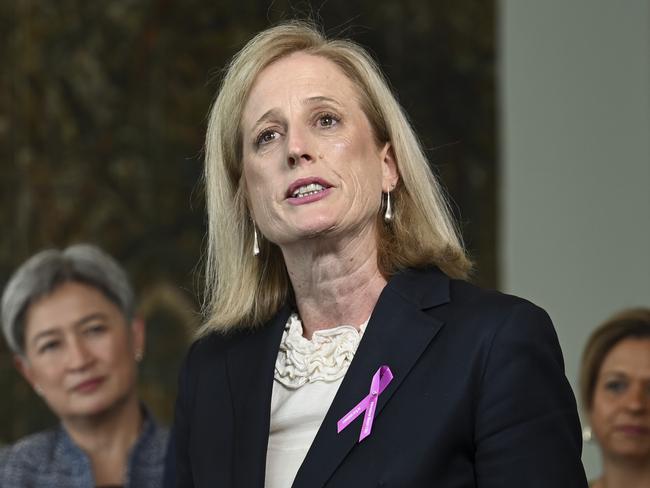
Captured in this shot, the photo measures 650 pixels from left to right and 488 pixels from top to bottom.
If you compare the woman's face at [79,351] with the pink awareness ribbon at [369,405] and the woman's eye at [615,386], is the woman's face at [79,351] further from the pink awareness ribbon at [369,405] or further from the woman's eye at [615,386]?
the pink awareness ribbon at [369,405]

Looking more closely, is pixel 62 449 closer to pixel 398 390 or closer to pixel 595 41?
pixel 398 390

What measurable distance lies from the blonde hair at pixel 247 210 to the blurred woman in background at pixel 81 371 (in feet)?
6.19

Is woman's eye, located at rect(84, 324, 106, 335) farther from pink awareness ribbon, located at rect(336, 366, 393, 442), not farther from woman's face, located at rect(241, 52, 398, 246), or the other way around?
pink awareness ribbon, located at rect(336, 366, 393, 442)

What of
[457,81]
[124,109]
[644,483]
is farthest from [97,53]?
[644,483]

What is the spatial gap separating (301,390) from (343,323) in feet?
0.68

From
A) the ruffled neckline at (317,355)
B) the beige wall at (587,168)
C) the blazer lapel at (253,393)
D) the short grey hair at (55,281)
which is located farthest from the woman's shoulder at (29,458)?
the beige wall at (587,168)

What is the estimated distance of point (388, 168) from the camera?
349 centimetres

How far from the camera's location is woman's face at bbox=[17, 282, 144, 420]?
5.45 m

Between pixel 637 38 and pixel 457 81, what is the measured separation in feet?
3.89

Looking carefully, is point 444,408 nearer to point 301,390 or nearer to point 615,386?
point 301,390

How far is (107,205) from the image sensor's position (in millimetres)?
7648

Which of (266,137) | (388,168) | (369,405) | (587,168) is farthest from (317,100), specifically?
(587,168)

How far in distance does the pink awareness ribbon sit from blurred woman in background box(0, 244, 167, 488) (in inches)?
95.8

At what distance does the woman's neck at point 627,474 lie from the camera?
492 cm
